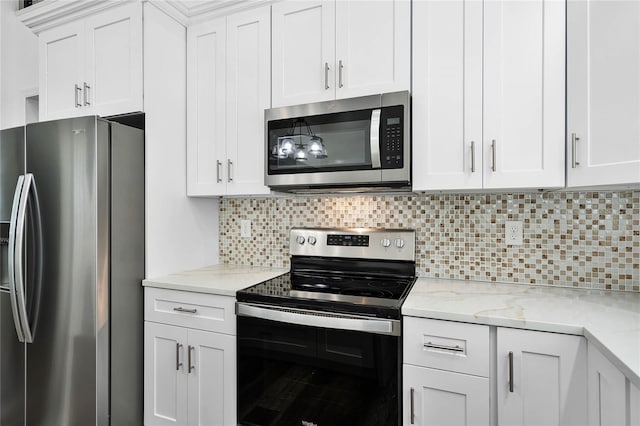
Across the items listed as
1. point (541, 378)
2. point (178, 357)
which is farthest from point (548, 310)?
point (178, 357)

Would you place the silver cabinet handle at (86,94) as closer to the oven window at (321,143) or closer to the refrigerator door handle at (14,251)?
the refrigerator door handle at (14,251)

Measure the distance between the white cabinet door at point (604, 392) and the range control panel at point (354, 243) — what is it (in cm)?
92

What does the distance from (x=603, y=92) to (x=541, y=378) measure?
3.36 feet

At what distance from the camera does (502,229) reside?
1813 millimetres

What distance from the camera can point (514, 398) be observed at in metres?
1.24

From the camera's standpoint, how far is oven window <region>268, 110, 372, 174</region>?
5.54 ft

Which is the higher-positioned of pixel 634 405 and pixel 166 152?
pixel 166 152

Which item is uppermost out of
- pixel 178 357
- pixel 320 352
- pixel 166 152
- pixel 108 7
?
pixel 108 7

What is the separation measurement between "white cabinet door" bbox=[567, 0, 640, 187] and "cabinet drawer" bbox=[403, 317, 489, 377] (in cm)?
71

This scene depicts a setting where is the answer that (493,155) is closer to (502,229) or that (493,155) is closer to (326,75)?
(502,229)

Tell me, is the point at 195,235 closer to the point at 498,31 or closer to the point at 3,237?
the point at 3,237

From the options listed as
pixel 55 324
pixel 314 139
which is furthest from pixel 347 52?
pixel 55 324

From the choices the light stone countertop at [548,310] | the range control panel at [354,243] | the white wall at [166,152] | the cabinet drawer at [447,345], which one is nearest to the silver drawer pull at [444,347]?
the cabinet drawer at [447,345]

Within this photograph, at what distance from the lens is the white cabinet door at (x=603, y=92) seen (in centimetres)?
114
